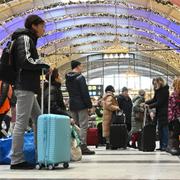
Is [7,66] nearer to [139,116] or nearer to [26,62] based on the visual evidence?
[26,62]

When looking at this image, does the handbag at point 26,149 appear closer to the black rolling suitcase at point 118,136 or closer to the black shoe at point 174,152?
the black shoe at point 174,152

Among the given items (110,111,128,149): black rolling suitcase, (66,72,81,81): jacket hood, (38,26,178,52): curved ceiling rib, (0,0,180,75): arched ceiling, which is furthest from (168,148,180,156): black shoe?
(38,26,178,52): curved ceiling rib

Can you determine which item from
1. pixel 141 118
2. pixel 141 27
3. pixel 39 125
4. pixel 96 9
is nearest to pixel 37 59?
pixel 39 125

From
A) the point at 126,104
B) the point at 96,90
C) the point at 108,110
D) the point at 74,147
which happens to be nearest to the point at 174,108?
the point at 74,147

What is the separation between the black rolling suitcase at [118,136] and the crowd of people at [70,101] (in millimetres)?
271

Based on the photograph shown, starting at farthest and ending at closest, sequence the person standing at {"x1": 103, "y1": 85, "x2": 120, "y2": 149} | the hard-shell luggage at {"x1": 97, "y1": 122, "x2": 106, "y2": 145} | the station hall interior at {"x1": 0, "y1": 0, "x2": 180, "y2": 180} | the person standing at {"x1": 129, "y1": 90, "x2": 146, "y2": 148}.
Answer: the station hall interior at {"x1": 0, "y1": 0, "x2": 180, "y2": 180} < the hard-shell luggage at {"x1": 97, "y1": 122, "x2": 106, "y2": 145} < the person standing at {"x1": 129, "y1": 90, "x2": 146, "y2": 148} < the person standing at {"x1": 103, "y1": 85, "x2": 120, "y2": 149}

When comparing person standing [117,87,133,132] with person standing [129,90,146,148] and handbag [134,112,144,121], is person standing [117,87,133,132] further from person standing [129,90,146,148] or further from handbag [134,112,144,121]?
handbag [134,112,144,121]

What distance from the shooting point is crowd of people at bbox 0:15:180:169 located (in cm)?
670

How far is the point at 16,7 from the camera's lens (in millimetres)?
28438

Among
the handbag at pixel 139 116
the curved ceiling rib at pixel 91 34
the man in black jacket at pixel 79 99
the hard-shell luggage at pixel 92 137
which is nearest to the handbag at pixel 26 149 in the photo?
the man in black jacket at pixel 79 99

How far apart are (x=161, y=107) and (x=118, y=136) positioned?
132 cm

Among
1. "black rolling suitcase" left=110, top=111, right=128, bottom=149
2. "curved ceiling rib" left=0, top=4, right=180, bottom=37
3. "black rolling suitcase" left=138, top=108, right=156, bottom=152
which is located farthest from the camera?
"curved ceiling rib" left=0, top=4, right=180, bottom=37

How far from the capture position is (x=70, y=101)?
32.8 ft

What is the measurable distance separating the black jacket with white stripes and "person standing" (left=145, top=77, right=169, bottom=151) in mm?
5516
